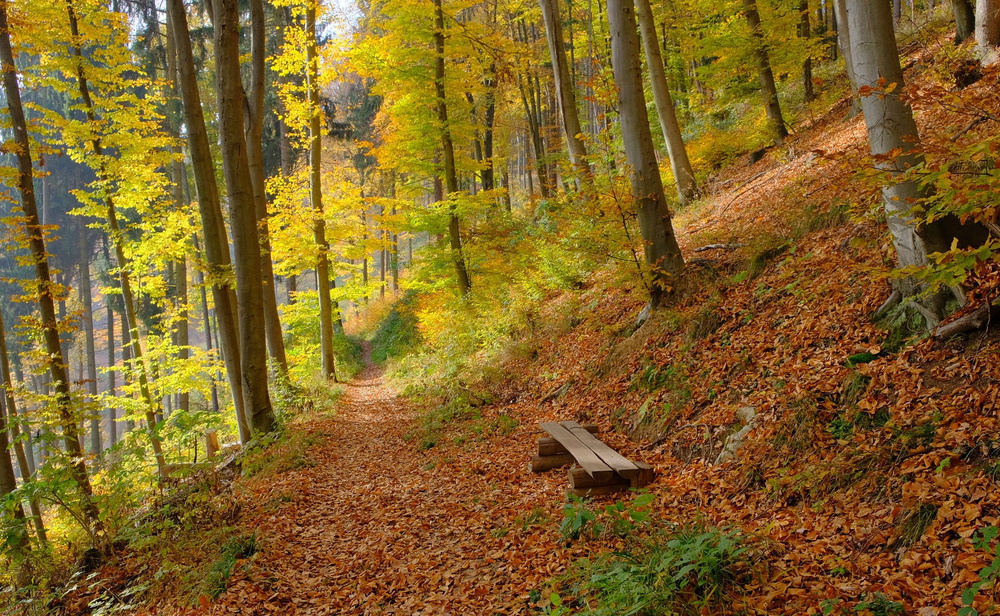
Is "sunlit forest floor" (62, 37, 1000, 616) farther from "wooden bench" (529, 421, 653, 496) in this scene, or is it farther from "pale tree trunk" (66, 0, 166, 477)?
"pale tree trunk" (66, 0, 166, 477)

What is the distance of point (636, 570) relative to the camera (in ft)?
10.9

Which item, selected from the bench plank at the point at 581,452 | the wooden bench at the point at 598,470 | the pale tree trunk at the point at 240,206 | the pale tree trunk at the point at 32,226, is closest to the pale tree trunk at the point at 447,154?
the pale tree trunk at the point at 240,206

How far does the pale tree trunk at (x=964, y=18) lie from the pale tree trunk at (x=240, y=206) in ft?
37.8

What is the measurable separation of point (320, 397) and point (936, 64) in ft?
43.8

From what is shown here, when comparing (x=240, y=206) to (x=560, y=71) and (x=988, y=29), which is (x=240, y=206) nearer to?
A: (x=560, y=71)

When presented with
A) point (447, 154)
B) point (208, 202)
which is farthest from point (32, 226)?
point (447, 154)

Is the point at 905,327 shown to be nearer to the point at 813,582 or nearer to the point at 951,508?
the point at 951,508

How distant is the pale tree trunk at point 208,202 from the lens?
331 inches

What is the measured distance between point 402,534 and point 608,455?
2140 mm

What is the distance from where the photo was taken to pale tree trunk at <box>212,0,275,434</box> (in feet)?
26.8

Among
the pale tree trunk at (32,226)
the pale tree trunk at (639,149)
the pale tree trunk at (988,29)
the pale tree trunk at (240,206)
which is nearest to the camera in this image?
the pale tree trunk at (639,149)

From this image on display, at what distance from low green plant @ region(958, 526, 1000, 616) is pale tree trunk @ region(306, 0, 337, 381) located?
13.5 metres

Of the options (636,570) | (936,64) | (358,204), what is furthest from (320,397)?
(936,64)

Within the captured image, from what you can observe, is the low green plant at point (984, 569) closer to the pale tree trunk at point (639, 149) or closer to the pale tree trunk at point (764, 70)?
the pale tree trunk at point (639, 149)
